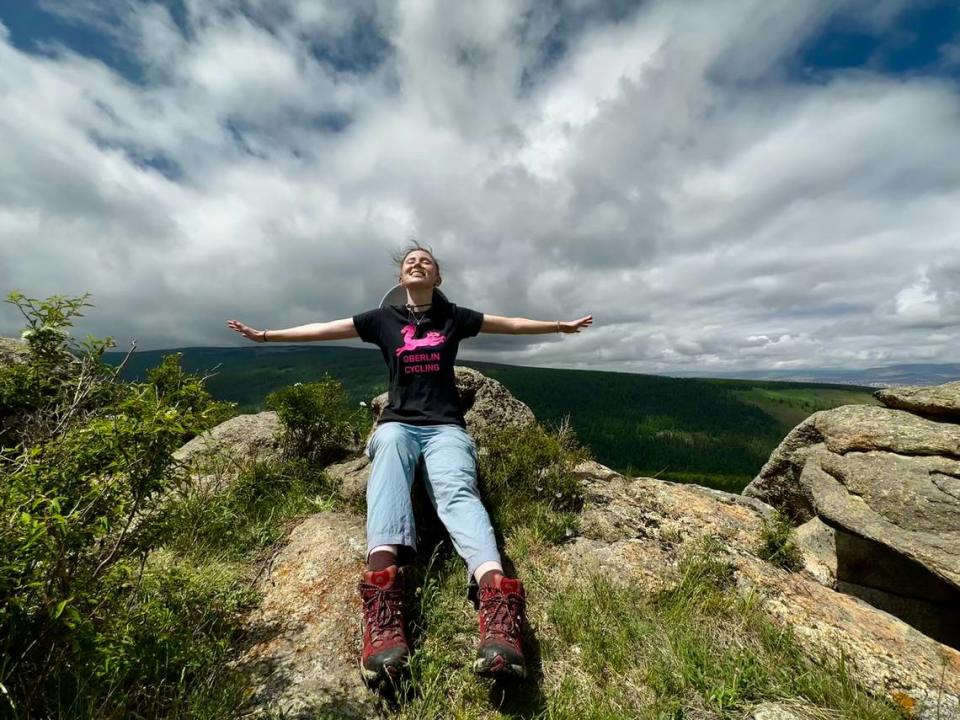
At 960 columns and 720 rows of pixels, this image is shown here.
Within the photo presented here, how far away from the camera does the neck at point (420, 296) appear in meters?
6.65

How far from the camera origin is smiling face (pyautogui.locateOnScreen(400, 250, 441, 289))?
6.46m

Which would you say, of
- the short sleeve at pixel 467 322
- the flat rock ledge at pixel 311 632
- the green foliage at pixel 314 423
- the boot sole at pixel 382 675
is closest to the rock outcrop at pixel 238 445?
the green foliage at pixel 314 423

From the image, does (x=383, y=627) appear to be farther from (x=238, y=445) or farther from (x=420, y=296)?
(x=238, y=445)

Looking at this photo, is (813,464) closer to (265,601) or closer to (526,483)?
(526,483)

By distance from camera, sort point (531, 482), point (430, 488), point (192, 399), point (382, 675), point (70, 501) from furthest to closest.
→ point (531, 482) < point (430, 488) < point (382, 675) < point (192, 399) < point (70, 501)

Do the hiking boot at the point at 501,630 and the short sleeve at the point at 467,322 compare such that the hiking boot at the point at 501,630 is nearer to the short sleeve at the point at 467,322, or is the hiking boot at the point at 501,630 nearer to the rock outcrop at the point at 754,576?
the rock outcrop at the point at 754,576

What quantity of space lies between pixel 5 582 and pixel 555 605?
415 cm

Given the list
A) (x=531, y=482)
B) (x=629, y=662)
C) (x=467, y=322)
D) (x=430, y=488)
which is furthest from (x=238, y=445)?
(x=629, y=662)

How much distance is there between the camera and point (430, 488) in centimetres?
552

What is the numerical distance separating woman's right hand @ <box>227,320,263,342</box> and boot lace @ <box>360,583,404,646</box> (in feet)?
13.3

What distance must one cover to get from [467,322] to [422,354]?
916 millimetres

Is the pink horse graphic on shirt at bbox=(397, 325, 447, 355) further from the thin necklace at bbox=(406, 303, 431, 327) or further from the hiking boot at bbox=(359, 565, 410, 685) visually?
the hiking boot at bbox=(359, 565, 410, 685)

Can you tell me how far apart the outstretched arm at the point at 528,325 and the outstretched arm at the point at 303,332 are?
208 cm

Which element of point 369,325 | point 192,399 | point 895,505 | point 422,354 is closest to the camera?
point 192,399
